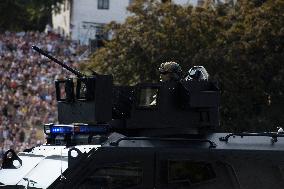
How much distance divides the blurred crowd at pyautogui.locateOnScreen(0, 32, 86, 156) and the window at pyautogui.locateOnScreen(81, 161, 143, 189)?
14252mm

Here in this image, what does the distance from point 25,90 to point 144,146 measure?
23.4 m

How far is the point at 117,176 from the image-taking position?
5.46 metres

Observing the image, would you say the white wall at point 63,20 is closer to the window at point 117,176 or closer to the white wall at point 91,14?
the white wall at point 91,14

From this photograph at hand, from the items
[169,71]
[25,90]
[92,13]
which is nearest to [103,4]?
[92,13]

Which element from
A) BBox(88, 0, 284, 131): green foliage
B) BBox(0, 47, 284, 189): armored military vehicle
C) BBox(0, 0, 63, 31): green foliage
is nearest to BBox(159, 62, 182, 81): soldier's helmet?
BBox(0, 47, 284, 189): armored military vehicle

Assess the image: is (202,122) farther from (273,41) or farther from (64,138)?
(273,41)

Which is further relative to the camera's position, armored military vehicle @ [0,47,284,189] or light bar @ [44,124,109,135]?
light bar @ [44,124,109,135]

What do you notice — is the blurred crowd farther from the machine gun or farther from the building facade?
the machine gun

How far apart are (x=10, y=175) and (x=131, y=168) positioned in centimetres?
140

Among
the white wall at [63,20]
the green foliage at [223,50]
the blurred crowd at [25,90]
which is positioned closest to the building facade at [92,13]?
the white wall at [63,20]

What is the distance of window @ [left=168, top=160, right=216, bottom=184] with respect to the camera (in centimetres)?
546

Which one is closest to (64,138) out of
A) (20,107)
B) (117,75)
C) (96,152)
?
(96,152)

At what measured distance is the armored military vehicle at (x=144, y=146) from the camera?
543 centimetres

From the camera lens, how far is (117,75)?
68.1 ft
